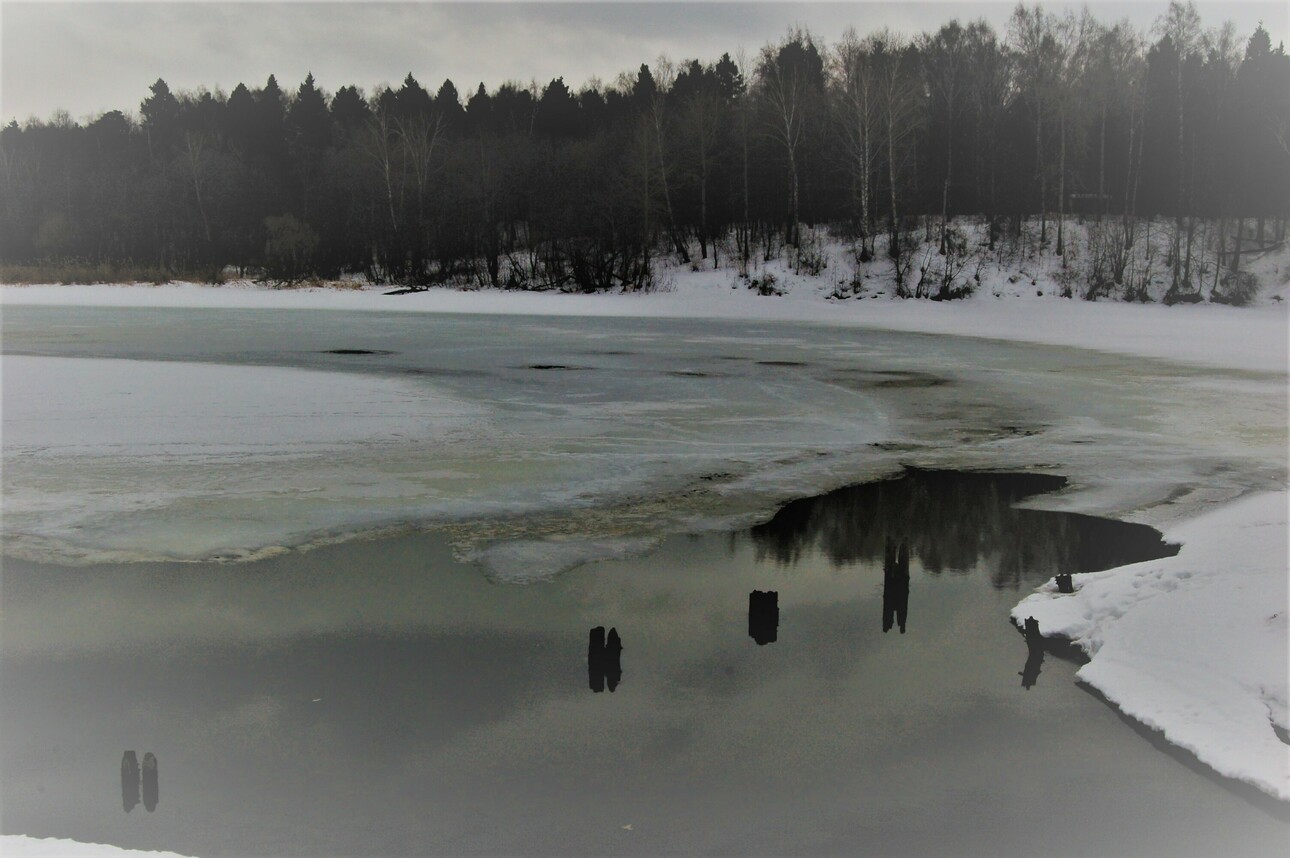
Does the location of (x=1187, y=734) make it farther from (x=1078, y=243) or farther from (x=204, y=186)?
(x=204, y=186)

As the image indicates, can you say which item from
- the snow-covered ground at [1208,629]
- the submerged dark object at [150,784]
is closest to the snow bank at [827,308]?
the snow-covered ground at [1208,629]

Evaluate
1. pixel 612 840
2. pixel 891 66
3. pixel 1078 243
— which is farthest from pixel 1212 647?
pixel 891 66

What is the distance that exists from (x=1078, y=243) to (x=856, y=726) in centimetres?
3663

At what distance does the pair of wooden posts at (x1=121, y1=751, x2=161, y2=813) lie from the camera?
3662 mm

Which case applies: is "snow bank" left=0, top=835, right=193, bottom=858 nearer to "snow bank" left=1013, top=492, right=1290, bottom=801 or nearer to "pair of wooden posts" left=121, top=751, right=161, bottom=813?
"pair of wooden posts" left=121, top=751, right=161, bottom=813

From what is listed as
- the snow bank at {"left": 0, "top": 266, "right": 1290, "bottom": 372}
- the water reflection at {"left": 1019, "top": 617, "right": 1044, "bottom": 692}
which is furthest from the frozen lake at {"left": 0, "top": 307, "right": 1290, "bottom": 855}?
the snow bank at {"left": 0, "top": 266, "right": 1290, "bottom": 372}

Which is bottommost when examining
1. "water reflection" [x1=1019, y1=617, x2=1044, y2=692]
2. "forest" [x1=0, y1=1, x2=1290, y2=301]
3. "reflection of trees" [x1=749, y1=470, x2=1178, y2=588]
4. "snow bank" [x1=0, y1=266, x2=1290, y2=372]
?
"water reflection" [x1=1019, y1=617, x2=1044, y2=692]

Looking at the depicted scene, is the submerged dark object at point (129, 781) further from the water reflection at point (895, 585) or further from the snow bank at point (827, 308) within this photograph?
the snow bank at point (827, 308)

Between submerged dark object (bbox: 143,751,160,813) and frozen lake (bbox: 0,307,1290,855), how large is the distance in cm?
5

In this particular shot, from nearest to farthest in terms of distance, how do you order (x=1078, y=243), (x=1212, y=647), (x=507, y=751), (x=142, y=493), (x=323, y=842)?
(x=323, y=842)
(x=507, y=751)
(x=1212, y=647)
(x=142, y=493)
(x=1078, y=243)

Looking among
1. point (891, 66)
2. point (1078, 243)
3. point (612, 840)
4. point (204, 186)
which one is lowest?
point (612, 840)

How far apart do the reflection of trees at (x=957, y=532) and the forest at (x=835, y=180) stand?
2557 centimetres

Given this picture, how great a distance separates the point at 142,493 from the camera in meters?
7.68

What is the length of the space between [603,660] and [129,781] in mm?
1994
